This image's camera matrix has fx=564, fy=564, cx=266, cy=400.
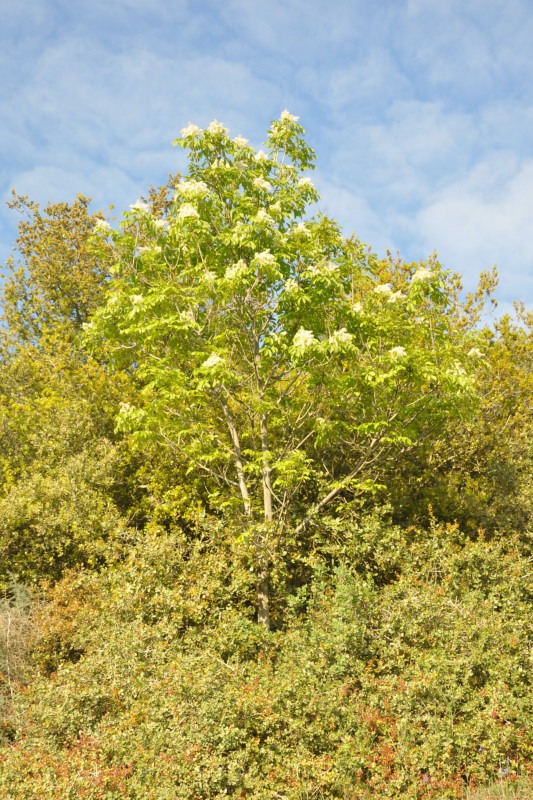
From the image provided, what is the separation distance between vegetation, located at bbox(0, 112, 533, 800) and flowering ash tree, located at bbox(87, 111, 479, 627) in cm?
6

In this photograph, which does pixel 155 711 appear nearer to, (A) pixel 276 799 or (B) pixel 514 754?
(A) pixel 276 799

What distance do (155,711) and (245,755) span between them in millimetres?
1114

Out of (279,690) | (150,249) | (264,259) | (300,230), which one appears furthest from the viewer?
(150,249)

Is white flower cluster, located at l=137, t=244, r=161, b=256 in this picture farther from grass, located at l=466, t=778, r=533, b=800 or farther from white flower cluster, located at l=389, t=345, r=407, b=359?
grass, located at l=466, t=778, r=533, b=800

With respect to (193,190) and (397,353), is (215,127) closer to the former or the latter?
(193,190)

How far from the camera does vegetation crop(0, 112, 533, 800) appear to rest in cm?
550

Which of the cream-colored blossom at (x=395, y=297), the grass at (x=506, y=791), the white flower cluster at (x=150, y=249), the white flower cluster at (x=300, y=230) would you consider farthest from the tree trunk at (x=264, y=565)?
the grass at (x=506, y=791)

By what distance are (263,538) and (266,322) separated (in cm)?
358


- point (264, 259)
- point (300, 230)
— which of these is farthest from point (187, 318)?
point (300, 230)

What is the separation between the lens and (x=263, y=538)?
352 inches

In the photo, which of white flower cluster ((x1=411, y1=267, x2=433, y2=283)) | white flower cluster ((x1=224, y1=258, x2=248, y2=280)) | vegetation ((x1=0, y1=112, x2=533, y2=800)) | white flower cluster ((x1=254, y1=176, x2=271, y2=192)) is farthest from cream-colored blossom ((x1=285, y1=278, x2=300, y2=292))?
white flower cluster ((x1=411, y1=267, x2=433, y2=283))

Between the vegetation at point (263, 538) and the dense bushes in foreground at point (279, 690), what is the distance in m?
0.03

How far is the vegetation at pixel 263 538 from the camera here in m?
5.50

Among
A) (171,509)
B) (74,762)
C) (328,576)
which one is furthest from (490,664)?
(171,509)
